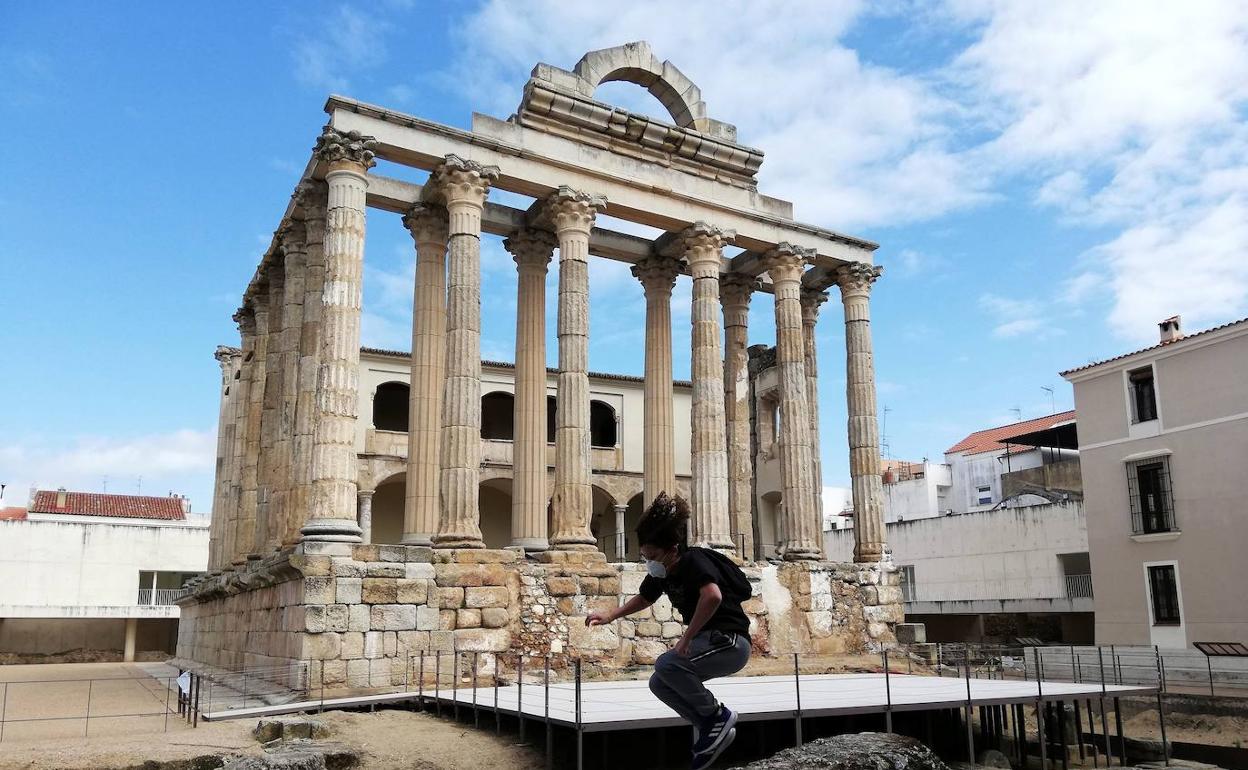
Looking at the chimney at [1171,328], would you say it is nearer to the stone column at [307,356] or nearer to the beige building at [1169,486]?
the beige building at [1169,486]

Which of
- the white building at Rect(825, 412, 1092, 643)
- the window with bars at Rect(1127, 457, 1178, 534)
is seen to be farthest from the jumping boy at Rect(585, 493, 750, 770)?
the white building at Rect(825, 412, 1092, 643)

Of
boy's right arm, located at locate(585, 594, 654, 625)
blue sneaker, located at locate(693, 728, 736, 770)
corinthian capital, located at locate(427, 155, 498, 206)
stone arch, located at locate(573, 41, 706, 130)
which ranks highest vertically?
stone arch, located at locate(573, 41, 706, 130)

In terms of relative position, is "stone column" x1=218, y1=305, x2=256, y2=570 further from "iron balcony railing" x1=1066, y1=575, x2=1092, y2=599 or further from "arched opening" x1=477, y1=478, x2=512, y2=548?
"iron balcony railing" x1=1066, y1=575, x2=1092, y2=599

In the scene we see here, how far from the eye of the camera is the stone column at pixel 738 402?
25469 mm

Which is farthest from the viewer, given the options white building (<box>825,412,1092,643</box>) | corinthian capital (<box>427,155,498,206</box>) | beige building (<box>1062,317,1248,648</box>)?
white building (<box>825,412,1092,643</box>)

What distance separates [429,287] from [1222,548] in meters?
19.1

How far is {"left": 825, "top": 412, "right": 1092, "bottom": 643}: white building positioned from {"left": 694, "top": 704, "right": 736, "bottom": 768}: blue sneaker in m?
27.4

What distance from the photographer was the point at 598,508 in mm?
36906

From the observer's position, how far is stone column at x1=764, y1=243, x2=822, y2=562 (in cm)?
2416

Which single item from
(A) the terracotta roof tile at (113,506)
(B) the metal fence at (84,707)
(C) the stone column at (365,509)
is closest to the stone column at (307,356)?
(B) the metal fence at (84,707)

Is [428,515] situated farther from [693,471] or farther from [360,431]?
[360,431]

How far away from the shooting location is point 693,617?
5785mm

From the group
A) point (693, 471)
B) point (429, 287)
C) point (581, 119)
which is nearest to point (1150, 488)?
point (693, 471)

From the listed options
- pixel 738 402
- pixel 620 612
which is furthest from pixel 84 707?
pixel 620 612
